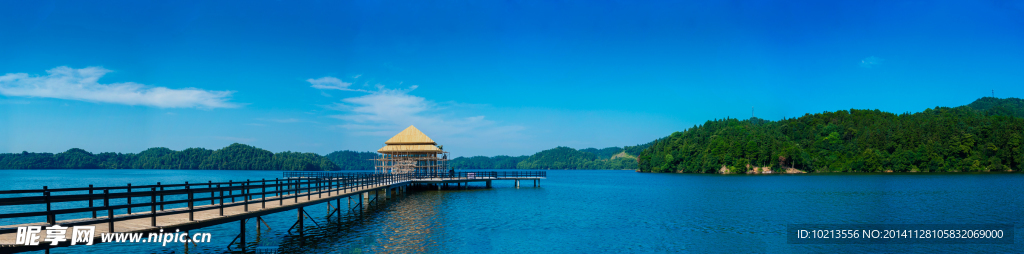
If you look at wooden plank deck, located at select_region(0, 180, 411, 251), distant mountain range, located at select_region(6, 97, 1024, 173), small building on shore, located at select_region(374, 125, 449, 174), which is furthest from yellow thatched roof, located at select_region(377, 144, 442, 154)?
distant mountain range, located at select_region(6, 97, 1024, 173)

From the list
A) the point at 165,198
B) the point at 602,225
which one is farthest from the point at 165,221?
the point at 165,198

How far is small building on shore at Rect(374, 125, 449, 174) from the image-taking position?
65.4 m

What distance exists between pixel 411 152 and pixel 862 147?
121522mm

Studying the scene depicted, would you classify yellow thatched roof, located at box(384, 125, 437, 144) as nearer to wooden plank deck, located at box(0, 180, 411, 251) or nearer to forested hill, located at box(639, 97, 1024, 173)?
wooden plank deck, located at box(0, 180, 411, 251)

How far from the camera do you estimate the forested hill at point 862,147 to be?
126 m

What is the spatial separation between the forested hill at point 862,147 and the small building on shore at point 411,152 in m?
93.6

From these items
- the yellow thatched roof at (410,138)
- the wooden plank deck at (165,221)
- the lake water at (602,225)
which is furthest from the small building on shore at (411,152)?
the wooden plank deck at (165,221)

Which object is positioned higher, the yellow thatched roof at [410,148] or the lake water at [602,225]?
the yellow thatched roof at [410,148]

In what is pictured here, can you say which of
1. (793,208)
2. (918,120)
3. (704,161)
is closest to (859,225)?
(793,208)

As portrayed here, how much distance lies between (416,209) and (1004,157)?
141372 mm

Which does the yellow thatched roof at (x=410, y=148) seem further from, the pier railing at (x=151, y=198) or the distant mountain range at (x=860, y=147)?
the distant mountain range at (x=860, y=147)

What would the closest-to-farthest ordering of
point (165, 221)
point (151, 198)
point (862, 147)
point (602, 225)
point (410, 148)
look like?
point (165, 221)
point (151, 198)
point (602, 225)
point (410, 148)
point (862, 147)

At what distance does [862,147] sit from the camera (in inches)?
5492

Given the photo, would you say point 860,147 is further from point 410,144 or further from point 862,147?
point 410,144
